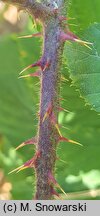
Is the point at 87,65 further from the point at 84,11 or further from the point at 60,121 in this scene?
the point at 60,121

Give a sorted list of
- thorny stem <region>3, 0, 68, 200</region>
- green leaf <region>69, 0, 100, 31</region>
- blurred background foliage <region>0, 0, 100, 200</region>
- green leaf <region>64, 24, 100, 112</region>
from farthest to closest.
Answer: blurred background foliage <region>0, 0, 100, 200</region>, green leaf <region>69, 0, 100, 31</region>, green leaf <region>64, 24, 100, 112</region>, thorny stem <region>3, 0, 68, 200</region>

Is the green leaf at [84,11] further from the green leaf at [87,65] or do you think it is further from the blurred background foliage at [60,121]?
the green leaf at [87,65]

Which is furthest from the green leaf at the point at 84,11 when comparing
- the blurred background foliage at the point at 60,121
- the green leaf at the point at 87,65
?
the green leaf at the point at 87,65

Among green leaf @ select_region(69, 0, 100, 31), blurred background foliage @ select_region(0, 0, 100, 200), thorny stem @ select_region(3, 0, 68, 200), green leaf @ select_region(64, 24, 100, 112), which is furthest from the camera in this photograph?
blurred background foliage @ select_region(0, 0, 100, 200)

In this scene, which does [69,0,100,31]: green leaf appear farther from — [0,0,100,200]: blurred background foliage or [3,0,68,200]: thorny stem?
[3,0,68,200]: thorny stem

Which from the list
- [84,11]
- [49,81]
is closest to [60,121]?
[84,11]

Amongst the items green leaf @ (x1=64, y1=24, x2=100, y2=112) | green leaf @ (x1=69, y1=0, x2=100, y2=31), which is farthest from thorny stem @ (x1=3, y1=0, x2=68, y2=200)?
green leaf @ (x1=69, y1=0, x2=100, y2=31)
